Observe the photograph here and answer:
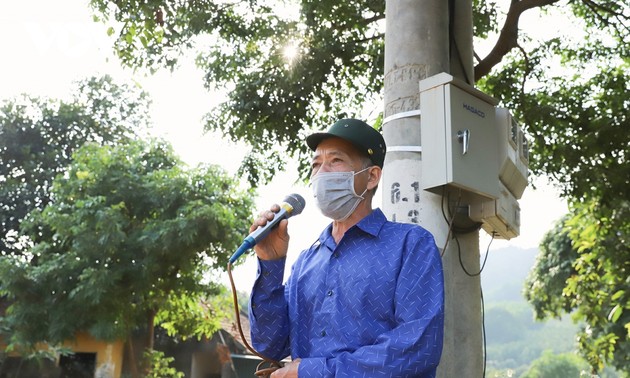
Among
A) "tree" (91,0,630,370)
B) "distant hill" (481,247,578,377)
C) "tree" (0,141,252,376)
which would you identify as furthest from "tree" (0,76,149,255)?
"distant hill" (481,247,578,377)

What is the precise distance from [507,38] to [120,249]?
357 inches

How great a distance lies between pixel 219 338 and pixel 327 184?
16.7 m

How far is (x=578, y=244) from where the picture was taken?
10.4 metres

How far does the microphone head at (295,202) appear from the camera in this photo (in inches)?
96.2

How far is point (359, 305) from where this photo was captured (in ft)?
7.38

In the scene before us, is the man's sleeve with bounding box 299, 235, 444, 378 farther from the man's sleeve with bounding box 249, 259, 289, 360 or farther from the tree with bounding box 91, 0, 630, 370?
the tree with bounding box 91, 0, 630, 370

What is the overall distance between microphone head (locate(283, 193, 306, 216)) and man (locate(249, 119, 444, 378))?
6 centimetres

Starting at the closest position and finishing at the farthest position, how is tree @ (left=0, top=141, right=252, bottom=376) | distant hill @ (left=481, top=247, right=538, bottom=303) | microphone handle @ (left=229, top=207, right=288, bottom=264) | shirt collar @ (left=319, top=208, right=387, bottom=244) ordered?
microphone handle @ (left=229, top=207, right=288, bottom=264), shirt collar @ (left=319, top=208, right=387, bottom=244), tree @ (left=0, top=141, right=252, bottom=376), distant hill @ (left=481, top=247, right=538, bottom=303)

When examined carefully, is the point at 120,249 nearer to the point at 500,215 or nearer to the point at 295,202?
the point at 500,215

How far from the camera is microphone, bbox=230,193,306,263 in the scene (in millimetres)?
2305

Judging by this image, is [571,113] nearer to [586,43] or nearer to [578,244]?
[586,43]

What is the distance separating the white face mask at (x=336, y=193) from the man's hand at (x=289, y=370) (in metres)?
0.53

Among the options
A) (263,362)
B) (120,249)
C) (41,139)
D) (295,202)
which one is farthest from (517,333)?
(295,202)

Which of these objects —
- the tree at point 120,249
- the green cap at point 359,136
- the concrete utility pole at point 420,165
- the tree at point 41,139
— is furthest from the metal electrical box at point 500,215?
the tree at point 41,139
